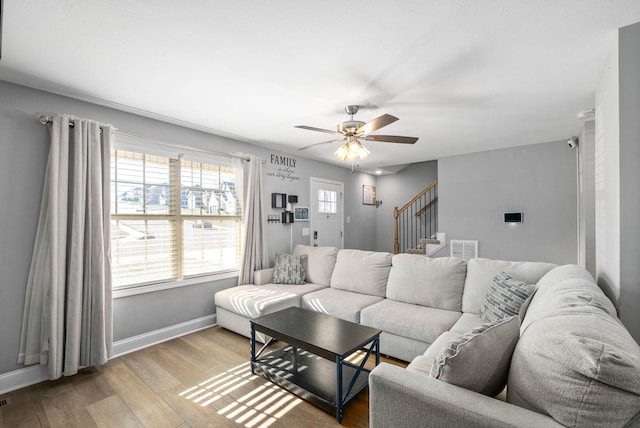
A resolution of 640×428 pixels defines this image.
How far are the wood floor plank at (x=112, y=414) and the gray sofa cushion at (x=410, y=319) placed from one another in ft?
6.65

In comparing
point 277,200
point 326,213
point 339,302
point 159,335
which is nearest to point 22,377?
point 159,335

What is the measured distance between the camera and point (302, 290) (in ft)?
12.4

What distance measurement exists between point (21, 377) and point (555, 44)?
4820 mm

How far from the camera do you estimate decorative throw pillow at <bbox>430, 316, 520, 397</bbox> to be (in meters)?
1.18

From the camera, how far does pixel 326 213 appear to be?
576cm

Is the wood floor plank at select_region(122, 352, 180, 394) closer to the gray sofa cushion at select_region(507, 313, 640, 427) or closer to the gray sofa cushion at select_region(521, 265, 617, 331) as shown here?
the gray sofa cushion at select_region(507, 313, 640, 427)

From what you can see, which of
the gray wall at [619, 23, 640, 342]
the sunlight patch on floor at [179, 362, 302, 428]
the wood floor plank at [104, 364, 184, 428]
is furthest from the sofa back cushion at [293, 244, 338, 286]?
the gray wall at [619, 23, 640, 342]

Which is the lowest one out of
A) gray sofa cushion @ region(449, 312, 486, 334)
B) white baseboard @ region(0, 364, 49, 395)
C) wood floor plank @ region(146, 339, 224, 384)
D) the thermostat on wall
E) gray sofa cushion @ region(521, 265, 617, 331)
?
wood floor plank @ region(146, 339, 224, 384)

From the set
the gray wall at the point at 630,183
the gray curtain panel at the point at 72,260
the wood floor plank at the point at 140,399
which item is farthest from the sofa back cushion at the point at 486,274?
the gray curtain panel at the point at 72,260

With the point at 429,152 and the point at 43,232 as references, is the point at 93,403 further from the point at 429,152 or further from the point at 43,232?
the point at 429,152

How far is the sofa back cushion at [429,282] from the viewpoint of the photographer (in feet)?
9.74

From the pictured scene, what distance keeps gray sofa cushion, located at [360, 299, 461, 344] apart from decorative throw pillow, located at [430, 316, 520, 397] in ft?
4.17

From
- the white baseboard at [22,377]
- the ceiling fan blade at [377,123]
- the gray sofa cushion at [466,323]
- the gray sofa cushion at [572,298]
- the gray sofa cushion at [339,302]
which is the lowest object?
the white baseboard at [22,377]

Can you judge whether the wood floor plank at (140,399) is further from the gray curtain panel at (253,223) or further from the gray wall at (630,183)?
the gray wall at (630,183)
